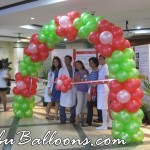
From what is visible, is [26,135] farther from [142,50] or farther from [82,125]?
[142,50]

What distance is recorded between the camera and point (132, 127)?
13.8 ft

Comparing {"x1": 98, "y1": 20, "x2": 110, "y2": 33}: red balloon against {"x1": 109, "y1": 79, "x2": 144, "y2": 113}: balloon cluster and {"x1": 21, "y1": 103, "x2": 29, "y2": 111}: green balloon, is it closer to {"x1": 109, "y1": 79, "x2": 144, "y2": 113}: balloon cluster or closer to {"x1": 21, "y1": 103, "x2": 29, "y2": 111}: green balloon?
{"x1": 109, "y1": 79, "x2": 144, "y2": 113}: balloon cluster

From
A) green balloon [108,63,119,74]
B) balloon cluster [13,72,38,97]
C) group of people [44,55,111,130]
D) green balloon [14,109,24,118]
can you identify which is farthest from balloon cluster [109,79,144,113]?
green balloon [14,109,24,118]

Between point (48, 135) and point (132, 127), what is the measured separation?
1.55 m

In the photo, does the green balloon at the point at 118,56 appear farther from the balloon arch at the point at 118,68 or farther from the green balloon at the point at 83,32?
the green balloon at the point at 83,32

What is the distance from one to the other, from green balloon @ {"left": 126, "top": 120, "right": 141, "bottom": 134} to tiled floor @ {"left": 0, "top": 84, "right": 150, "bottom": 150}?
0.22 m

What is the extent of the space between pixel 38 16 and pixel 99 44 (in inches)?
178

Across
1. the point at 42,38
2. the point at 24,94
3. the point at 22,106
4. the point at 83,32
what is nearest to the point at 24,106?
the point at 22,106

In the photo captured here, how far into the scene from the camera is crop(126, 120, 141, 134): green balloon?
13.8ft

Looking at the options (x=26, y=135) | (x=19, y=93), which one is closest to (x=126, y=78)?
(x=26, y=135)

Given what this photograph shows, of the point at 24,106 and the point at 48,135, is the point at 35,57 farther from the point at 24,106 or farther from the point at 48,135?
the point at 48,135

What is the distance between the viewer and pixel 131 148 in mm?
4020

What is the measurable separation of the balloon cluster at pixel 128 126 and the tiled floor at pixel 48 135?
4.8 inches

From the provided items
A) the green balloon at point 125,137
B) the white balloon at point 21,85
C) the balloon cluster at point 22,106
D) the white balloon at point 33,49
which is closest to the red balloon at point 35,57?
the white balloon at point 33,49
